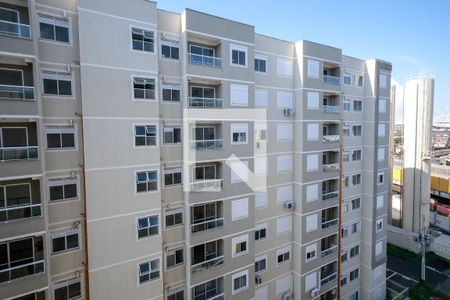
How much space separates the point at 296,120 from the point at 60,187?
50.5 ft

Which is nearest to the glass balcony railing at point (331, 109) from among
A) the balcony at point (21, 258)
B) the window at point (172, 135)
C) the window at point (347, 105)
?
the window at point (347, 105)

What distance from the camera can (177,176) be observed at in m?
14.2

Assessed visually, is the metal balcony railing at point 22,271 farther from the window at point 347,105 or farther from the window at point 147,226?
the window at point 347,105

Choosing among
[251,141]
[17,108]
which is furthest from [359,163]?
[17,108]

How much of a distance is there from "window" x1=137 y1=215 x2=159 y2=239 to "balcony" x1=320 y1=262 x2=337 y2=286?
14993 millimetres

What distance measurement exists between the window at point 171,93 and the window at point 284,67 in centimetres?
799

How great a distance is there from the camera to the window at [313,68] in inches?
727

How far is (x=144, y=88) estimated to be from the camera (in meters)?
12.8

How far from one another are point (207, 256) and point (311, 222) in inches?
346

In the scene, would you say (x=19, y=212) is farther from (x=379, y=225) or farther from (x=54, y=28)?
(x=379, y=225)

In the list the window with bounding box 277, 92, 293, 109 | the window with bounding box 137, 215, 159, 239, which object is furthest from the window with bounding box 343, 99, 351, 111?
the window with bounding box 137, 215, 159, 239

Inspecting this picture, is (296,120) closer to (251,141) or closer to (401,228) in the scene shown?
(251,141)

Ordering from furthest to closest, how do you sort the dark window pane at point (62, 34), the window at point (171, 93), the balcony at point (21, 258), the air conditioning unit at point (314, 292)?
1. the air conditioning unit at point (314, 292)
2. the window at point (171, 93)
3. the dark window pane at point (62, 34)
4. the balcony at point (21, 258)

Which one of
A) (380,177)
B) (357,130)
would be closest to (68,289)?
(357,130)
